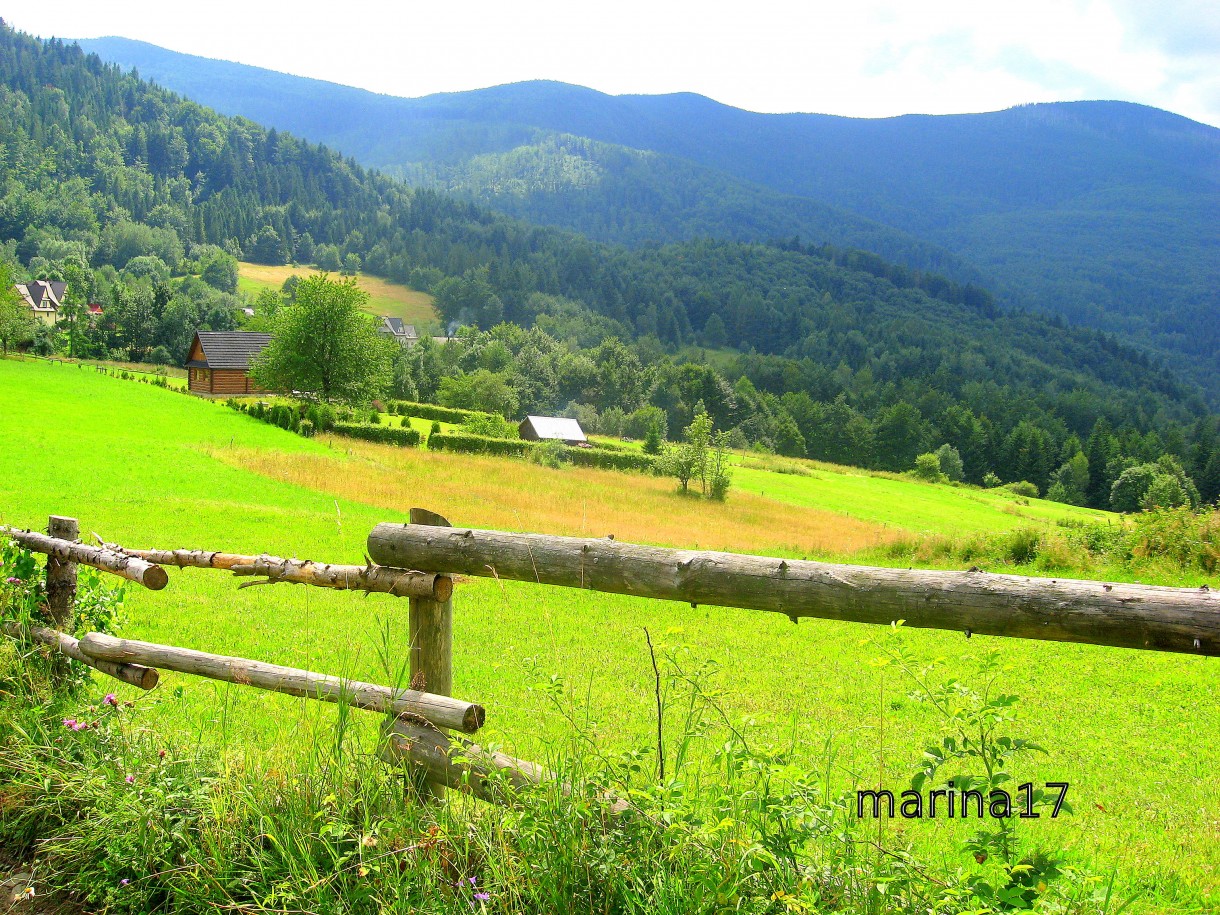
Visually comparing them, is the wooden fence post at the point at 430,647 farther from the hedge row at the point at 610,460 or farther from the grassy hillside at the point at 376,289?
the grassy hillside at the point at 376,289

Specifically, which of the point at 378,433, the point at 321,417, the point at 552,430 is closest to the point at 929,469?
the point at 552,430

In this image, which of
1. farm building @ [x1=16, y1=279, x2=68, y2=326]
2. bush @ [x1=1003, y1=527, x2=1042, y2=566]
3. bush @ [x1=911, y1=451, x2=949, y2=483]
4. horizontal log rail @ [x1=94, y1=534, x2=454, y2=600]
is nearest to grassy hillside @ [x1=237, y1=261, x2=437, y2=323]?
farm building @ [x1=16, y1=279, x2=68, y2=326]

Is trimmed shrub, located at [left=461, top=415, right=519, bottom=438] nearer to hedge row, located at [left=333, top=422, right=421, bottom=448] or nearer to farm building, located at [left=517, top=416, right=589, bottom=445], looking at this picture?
hedge row, located at [left=333, top=422, right=421, bottom=448]

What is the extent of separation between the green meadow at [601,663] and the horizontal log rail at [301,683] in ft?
0.39

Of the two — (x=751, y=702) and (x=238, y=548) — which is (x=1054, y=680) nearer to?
(x=751, y=702)

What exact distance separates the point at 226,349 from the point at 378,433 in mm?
25048

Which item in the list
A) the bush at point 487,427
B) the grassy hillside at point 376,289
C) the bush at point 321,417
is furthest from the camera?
the grassy hillside at point 376,289

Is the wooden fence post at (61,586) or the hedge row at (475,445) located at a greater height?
the wooden fence post at (61,586)

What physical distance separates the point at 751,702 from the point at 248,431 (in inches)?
1349

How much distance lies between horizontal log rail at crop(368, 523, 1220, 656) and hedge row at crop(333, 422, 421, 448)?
135 feet

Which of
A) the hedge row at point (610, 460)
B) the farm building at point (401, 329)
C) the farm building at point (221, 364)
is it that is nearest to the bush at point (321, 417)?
the hedge row at point (610, 460)

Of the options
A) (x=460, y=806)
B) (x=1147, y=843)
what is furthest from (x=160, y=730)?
(x=1147, y=843)

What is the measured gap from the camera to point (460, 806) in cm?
315

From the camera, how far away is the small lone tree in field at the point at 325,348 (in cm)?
5019
